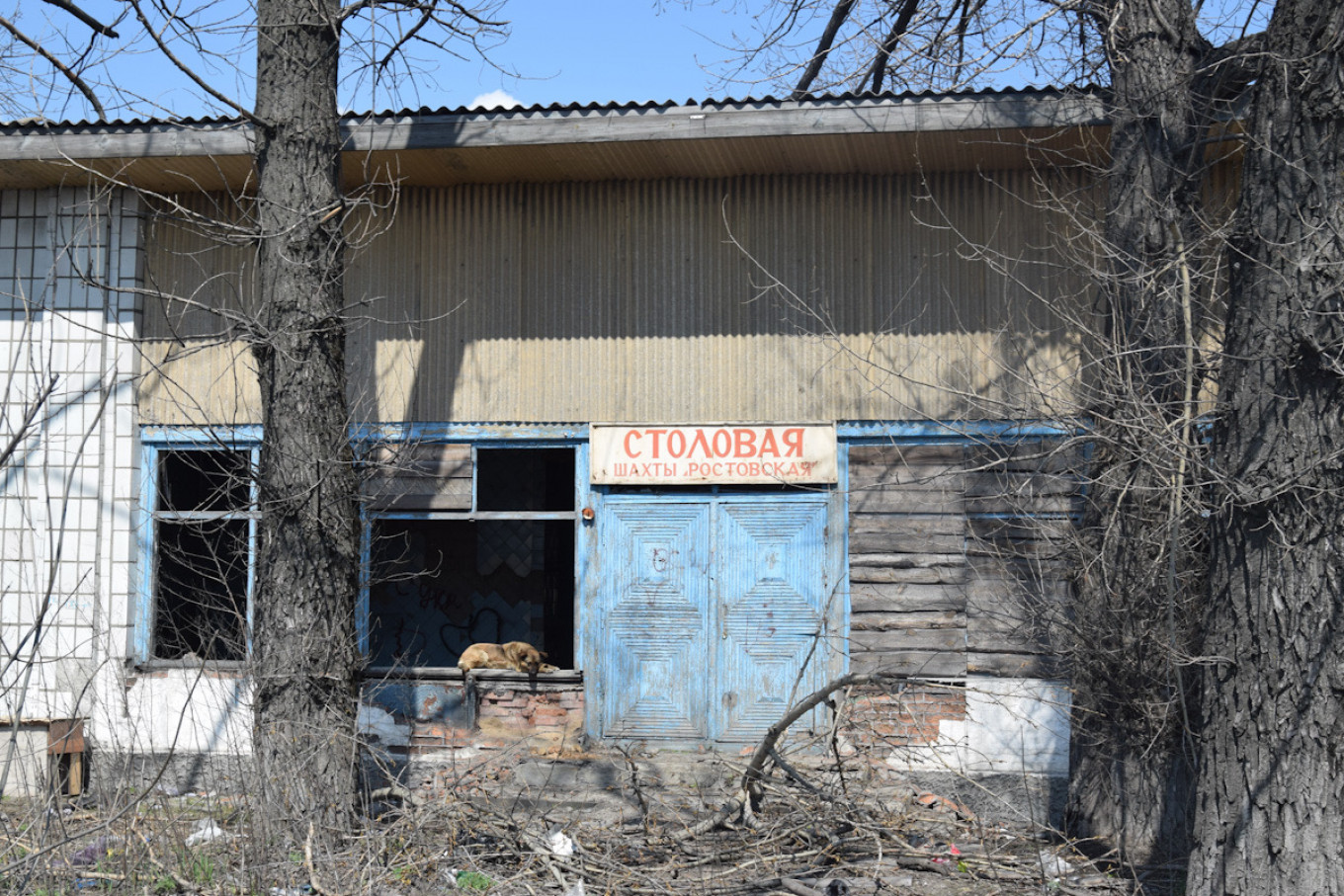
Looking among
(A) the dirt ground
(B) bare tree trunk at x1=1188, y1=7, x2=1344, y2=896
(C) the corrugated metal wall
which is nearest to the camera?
(B) bare tree trunk at x1=1188, y1=7, x2=1344, y2=896

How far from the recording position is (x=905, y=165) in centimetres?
895

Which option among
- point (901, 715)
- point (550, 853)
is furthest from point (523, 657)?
point (550, 853)

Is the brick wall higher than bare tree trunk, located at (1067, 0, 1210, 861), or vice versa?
bare tree trunk, located at (1067, 0, 1210, 861)

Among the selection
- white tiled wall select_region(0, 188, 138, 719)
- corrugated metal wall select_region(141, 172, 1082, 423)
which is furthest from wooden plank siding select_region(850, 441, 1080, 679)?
white tiled wall select_region(0, 188, 138, 719)

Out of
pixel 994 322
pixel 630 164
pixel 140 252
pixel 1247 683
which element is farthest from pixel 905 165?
pixel 140 252

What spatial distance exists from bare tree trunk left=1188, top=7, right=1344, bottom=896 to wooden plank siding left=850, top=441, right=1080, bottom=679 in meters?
3.19

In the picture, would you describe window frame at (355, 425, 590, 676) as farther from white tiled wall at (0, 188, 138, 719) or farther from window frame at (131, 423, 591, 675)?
white tiled wall at (0, 188, 138, 719)

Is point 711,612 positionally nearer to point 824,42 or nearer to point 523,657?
point 523,657

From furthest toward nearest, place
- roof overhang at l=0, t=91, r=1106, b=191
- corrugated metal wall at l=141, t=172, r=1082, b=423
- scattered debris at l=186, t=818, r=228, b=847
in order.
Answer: corrugated metal wall at l=141, t=172, r=1082, b=423
roof overhang at l=0, t=91, r=1106, b=191
scattered debris at l=186, t=818, r=228, b=847

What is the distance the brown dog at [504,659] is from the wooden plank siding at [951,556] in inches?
103

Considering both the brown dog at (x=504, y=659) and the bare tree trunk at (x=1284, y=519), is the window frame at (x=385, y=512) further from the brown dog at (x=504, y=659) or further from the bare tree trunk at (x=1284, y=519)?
the bare tree trunk at (x=1284, y=519)

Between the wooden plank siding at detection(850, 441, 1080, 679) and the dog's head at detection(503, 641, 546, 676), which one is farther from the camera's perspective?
the dog's head at detection(503, 641, 546, 676)

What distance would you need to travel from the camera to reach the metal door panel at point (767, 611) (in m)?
8.89

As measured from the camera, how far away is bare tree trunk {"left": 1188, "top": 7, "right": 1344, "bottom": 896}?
4.95m
